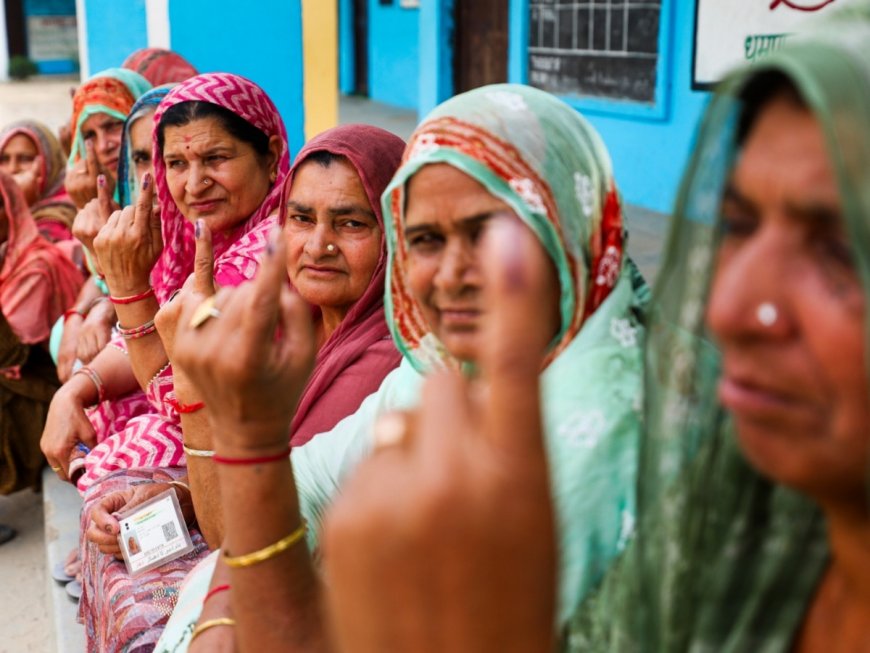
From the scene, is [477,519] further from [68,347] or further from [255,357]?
[68,347]

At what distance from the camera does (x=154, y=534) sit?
98.8 inches

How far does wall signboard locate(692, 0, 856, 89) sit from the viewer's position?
19.3 feet

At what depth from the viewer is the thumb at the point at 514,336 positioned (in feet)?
2.28

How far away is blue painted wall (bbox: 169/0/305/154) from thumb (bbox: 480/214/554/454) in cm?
513

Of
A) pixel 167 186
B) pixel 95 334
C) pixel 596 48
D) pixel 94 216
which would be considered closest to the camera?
pixel 167 186

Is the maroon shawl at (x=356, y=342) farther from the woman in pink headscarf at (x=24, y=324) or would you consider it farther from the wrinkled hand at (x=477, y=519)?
the woman in pink headscarf at (x=24, y=324)

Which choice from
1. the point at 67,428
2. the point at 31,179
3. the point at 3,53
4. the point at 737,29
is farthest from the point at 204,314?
the point at 3,53

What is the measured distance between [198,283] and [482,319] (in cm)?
81

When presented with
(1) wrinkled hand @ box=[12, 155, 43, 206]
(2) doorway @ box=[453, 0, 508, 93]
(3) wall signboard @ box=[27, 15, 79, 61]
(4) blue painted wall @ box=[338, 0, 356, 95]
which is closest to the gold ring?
(1) wrinkled hand @ box=[12, 155, 43, 206]

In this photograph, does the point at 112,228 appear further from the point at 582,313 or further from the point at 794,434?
the point at 794,434

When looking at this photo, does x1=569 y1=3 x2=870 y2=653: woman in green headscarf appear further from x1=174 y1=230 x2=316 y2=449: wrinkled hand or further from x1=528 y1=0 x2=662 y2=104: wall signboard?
x1=528 y1=0 x2=662 y2=104: wall signboard

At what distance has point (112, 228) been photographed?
9.46 ft

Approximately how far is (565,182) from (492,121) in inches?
6.2

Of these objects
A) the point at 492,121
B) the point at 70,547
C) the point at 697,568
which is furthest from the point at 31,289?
the point at 697,568
